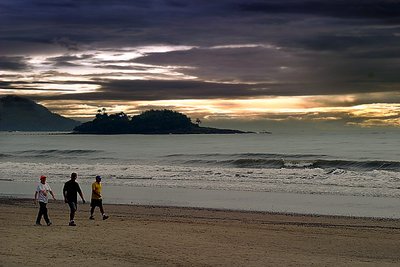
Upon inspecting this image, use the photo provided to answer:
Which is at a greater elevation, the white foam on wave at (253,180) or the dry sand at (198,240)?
the white foam on wave at (253,180)

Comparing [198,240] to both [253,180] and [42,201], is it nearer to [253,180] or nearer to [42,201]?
[42,201]

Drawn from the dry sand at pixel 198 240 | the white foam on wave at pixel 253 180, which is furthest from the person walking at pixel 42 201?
the white foam on wave at pixel 253 180

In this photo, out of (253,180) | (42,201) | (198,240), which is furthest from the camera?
(253,180)

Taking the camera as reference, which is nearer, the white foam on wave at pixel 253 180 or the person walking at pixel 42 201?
the person walking at pixel 42 201

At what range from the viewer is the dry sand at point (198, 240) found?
1412 cm

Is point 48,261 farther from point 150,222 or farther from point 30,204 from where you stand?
point 30,204

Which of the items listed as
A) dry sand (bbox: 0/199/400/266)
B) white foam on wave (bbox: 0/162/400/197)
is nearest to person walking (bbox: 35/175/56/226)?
dry sand (bbox: 0/199/400/266)

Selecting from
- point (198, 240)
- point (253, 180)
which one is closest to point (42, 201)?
point (198, 240)

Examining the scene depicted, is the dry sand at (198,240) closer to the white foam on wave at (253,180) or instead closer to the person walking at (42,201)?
the person walking at (42,201)

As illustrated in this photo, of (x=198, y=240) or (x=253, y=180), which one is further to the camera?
(x=253, y=180)

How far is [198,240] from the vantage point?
54.5ft

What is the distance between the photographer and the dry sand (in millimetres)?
14125

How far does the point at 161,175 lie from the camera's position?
Answer: 1592 inches

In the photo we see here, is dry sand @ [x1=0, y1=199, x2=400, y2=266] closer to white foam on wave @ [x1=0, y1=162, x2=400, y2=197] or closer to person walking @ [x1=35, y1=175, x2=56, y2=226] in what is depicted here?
person walking @ [x1=35, y1=175, x2=56, y2=226]
